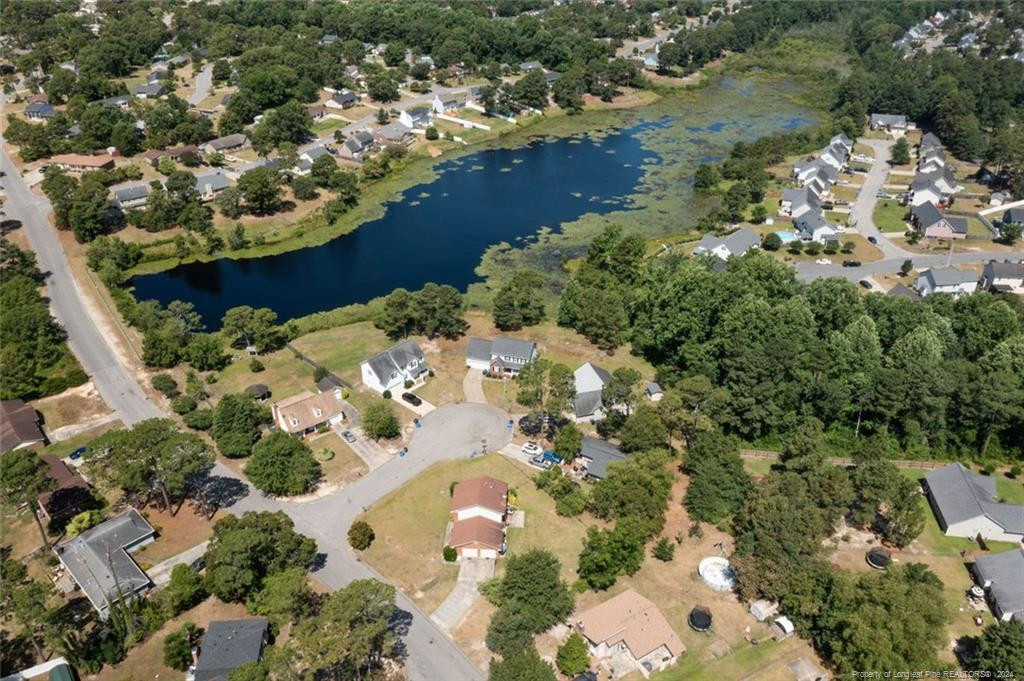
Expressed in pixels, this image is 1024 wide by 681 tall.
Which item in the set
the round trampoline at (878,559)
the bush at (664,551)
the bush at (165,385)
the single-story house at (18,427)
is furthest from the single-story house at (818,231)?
the single-story house at (18,427)

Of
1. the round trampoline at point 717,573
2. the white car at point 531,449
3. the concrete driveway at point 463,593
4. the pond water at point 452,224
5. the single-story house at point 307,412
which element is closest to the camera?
the concrete driveway at point 463,593

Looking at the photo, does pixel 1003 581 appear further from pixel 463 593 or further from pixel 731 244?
pixel 731 244

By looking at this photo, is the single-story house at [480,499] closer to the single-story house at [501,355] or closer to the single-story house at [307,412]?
the single-story house at [307,412]

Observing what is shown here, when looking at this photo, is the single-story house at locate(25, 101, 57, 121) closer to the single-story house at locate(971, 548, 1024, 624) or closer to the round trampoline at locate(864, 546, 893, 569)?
the round trampoline at locate(864, 546, 893, 569)

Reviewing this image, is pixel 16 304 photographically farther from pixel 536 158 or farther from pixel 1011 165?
pixel 1011 165

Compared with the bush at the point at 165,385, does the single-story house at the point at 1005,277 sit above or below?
below

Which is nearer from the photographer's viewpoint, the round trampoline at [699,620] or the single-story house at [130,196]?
the round trampoline at [699,620]

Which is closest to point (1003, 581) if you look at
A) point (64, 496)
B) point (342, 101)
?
point (64, 496)

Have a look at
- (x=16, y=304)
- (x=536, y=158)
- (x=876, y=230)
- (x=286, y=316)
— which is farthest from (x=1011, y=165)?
(x=16, y=304)
